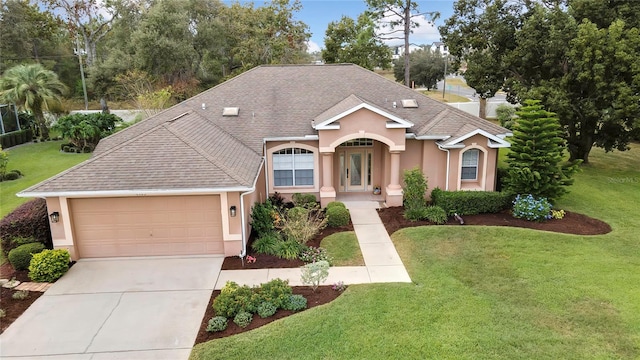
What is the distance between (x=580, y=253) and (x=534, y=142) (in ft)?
16.3

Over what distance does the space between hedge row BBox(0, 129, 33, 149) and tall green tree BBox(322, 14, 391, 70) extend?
25.2m

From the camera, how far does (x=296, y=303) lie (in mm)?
10781

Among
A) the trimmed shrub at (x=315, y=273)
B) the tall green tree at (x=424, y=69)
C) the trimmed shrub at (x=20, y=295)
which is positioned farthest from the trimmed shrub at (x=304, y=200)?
the tall green tree at (x=424, y=69)

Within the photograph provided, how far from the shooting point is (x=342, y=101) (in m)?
19.6

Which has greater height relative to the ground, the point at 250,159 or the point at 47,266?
the point at 250,159

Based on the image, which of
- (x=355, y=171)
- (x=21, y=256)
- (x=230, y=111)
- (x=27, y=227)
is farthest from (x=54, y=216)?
(x=355, y=171)

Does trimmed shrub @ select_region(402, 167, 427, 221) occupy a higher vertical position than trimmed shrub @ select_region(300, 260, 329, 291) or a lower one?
higher

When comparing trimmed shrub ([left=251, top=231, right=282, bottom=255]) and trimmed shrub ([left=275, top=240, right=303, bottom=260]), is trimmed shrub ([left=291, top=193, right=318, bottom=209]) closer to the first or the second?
trimmed shrub ([left=251, top=231, right=282, bottom=255])

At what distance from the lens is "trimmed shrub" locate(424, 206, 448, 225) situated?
16422 millimetres

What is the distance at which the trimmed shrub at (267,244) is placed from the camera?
14.0 metres

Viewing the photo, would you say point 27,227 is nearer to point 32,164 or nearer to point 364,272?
point 364,272

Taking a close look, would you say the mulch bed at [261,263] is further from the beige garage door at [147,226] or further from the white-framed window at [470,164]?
the white-framed window at [470,164]

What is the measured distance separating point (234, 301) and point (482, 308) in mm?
5937

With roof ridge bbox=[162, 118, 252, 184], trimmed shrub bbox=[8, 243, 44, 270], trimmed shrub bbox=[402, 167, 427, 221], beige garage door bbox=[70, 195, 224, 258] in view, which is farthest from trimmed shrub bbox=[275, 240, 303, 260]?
trimmed shrub bbox=[8, 243, 44, 270]
